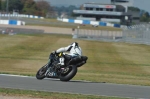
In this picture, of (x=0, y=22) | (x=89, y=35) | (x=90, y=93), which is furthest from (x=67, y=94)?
(x=0, y=22)

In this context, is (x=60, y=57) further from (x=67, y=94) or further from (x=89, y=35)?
(x=89, y=35)

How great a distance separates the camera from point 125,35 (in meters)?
60.2

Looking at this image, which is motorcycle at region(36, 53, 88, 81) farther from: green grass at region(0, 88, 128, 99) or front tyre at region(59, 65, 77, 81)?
green grass at region(0, 88, 128, 99)

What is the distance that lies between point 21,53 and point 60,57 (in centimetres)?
2132

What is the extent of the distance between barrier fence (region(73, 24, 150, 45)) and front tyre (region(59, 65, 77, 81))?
117 feet

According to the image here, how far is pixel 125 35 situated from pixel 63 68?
4502cm

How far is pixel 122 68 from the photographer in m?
29.4

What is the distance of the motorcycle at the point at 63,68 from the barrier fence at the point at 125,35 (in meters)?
35.3

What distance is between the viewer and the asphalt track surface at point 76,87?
1316 centimetres

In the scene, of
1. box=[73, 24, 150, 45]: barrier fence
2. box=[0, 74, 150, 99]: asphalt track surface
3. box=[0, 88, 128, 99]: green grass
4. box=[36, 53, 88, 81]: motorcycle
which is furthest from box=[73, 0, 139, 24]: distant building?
box=[0, 88, 128, 99]: green grass

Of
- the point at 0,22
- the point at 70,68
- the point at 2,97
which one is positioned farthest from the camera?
the point at 0,22

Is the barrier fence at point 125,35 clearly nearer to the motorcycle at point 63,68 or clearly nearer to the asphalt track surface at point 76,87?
the motorcycle at point 63,68

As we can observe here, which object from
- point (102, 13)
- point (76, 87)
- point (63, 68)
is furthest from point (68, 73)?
point (102, 13)

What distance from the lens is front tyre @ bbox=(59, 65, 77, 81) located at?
1538 centimetres
